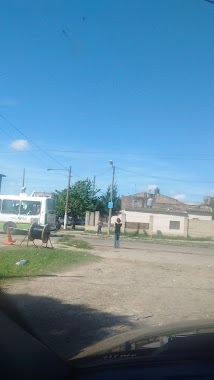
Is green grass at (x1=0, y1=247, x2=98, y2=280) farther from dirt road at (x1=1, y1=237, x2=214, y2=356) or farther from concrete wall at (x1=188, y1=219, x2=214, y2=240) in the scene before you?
concrete wall at (x1=188, y1=219, x2=214, y2=240)

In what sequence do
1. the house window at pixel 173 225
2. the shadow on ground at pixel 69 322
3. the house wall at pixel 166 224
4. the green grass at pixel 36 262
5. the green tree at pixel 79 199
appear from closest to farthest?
the shadow on ground at pixel 69 322
the green grass at pixel 36 262
the house wall at pixel 166 224
the house window at pixel 173 225
the green tree at pixel 79 199

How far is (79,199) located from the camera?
5100 centimetres

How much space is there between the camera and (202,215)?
2218 inches

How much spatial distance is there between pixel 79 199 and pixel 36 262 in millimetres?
37248

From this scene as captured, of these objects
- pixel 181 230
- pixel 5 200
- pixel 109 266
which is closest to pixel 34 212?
pixel 5 200

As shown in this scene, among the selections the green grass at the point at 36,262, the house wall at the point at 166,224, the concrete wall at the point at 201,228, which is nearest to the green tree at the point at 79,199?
the house wall at the point at 166,224

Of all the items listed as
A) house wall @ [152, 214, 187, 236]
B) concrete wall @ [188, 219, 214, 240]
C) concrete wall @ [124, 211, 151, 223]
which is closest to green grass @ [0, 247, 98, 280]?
concrete wall @ [188, 219, 214, 240]

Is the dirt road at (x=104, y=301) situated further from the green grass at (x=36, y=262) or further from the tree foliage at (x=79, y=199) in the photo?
the tree foliage at (x=79, y=199)

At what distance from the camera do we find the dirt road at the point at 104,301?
6.60m

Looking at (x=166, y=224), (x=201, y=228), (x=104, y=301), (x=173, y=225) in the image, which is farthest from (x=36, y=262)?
(x=173, y=225)

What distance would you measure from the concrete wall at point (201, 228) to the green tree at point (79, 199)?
11962 millimetres

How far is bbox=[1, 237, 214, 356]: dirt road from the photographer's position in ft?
21.7

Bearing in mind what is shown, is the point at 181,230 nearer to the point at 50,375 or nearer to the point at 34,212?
the point at 34,212

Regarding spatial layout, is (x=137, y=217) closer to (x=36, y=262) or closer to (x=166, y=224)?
(x=166, y=224)
